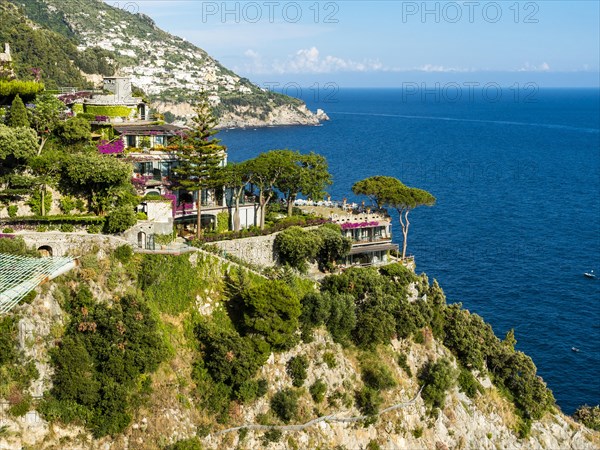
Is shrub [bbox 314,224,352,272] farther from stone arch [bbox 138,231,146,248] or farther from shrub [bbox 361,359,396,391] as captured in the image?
stone arch [bbox 138,231,146,248]

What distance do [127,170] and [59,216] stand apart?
6213mm

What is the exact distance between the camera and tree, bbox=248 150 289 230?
59406 mm

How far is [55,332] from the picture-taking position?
44.2 meters

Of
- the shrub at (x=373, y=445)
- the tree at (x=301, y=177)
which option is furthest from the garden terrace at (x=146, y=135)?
the shrub at (x=373, y=445)

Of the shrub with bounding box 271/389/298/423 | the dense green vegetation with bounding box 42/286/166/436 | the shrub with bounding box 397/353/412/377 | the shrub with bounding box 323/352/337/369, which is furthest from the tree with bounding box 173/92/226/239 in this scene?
the shrub with bounding box 397/353/412/377

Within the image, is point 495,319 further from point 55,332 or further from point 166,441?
point 55,332

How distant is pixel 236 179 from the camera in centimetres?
5875

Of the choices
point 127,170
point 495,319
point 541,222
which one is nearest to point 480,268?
point 495,319

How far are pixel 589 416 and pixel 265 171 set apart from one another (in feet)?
117

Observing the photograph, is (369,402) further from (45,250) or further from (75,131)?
(75,131)

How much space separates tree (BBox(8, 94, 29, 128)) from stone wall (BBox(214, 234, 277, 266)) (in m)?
19.1

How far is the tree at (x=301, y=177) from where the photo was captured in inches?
2448

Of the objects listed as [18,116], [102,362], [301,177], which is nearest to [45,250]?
→ [102,362]

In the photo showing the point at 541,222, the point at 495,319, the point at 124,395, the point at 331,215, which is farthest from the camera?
the point at 541,222
